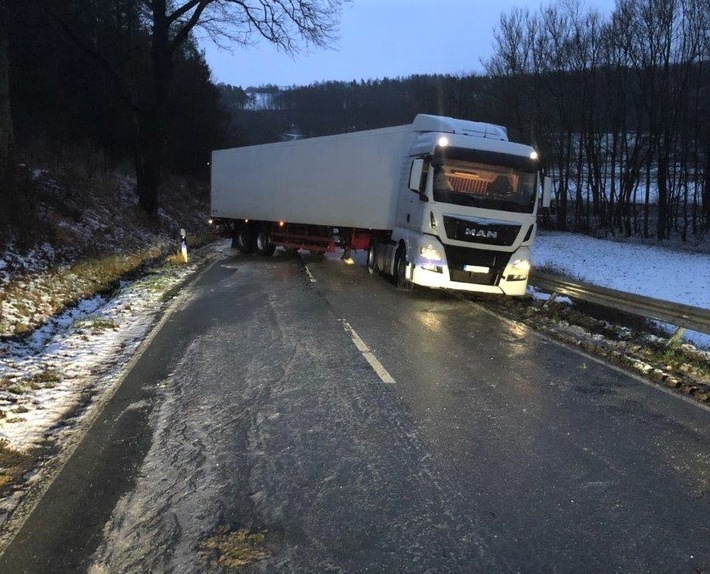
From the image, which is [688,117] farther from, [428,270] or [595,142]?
[428,270]

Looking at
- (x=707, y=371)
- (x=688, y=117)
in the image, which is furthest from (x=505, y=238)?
(x=688, y=117)

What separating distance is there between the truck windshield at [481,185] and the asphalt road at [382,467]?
422cm

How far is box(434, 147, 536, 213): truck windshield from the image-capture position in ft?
37.2

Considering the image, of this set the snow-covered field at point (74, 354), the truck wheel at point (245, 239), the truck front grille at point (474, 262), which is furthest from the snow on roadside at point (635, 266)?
the truck wheel at point (245, 239)

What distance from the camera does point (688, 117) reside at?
39625 mm

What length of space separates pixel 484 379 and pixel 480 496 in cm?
276

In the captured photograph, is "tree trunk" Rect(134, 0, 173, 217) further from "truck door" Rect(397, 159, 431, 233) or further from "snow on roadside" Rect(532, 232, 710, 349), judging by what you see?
"snow on roadside" Rect(532, 232, 710, 349)

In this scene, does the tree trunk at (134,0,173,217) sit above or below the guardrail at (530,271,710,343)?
above

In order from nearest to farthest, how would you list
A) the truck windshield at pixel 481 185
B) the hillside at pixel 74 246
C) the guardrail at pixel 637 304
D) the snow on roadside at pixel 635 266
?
1. the guardrail at pixel 637 304
2. the hillside at pixel 74 246
3. the truck windshield at pixel 481 185
4. the snow on roadside at pixel 635 266

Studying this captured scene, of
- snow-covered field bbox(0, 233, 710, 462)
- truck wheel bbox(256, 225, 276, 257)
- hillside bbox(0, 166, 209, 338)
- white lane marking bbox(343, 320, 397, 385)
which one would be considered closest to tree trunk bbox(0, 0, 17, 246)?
hillside bbox(0, 166, 209, 338)

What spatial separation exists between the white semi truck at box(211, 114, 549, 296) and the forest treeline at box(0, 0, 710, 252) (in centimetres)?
955

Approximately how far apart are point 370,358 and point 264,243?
1407 cm

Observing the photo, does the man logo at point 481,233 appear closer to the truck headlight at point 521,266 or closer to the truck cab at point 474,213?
the truck cab at point 474,213

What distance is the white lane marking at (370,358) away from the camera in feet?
21.3
